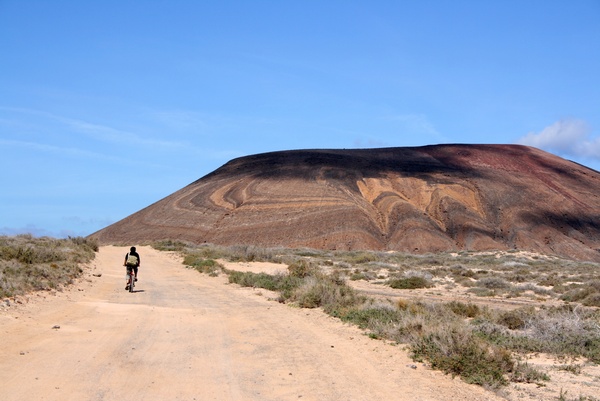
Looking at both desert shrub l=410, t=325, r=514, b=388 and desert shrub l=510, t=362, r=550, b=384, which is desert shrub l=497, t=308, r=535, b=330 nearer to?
desert shrub l=410, t=325, r=514, b=388

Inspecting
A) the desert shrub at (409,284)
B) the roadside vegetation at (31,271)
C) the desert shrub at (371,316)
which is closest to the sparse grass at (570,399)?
the desert shrub at (371,316)

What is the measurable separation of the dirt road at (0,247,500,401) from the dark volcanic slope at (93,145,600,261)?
6208 centimetres

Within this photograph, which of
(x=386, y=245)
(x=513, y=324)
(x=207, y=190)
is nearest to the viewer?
(x=513, y=324)

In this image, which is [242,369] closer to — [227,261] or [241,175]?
[227,261]

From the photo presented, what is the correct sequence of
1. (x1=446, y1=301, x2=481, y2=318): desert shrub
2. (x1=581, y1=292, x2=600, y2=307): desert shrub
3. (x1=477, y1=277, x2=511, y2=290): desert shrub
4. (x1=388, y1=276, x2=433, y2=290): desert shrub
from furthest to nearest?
(x1=477, y1=277, x2=511, y2=290): desert shrub < (x1=388, y1=276, x2=433, y2=290): desert shrub < (x1=581, y1=292, x2=600, y2=307): desert shrub < (x1=446, y1=301, x2=481, y2=318): desert shrub

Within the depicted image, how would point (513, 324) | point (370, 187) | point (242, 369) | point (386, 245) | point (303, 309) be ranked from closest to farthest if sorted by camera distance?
1. point (242, 369)
2. point (513, 324)
3. point (303, 309)
4. point (386, 245)
5. point (370, 187)

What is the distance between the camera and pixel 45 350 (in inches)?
375

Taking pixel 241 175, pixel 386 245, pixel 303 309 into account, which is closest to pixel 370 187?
pixel 386 245

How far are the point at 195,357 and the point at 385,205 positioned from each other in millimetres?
77592

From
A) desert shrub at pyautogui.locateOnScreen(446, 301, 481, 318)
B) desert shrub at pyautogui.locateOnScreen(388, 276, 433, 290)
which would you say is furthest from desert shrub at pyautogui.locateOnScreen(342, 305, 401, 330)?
desert shrub at pyautogui.locateOnScreen(388, 276, 433, 290)

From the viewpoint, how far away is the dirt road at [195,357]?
770 cm

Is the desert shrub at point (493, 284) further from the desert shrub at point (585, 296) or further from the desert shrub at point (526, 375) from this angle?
the desert shrub at point (526, 375)

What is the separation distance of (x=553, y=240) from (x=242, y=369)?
79741mm

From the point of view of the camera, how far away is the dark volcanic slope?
Result: 258 feet
